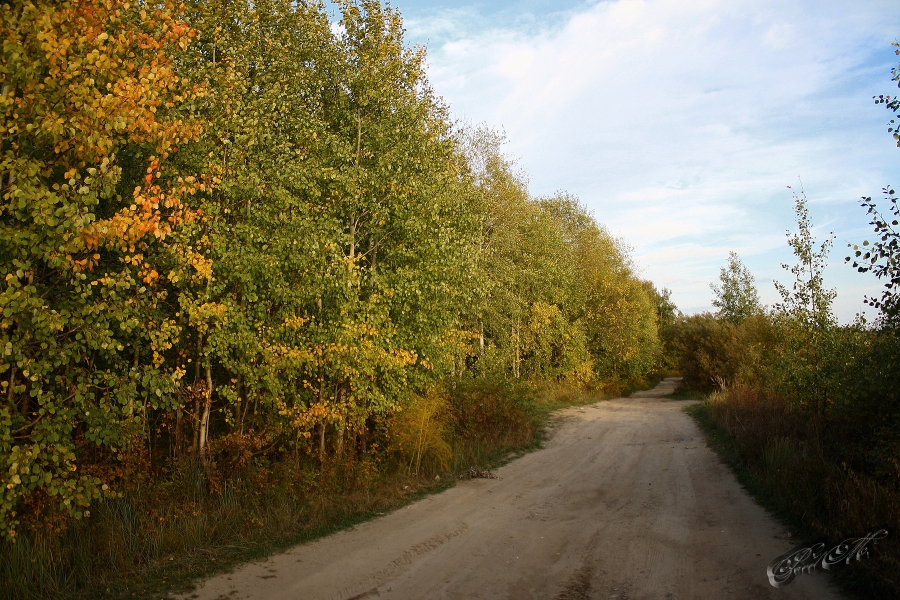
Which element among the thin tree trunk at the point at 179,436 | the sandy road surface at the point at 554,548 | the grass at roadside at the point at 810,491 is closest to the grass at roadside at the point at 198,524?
the sandy road surface at the point at 554,548

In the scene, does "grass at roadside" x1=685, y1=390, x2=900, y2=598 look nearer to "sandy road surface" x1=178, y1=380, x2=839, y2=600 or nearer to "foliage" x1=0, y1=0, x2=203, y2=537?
"sandy road surface" x1=178, y1=380, x2=839, y2=600

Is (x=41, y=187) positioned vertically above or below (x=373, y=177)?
below

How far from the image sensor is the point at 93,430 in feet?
24.7

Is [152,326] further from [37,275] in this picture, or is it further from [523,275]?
[523,275]

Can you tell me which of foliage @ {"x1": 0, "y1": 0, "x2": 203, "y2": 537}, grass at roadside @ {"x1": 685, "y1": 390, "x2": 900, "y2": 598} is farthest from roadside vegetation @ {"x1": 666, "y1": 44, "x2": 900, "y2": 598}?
foliage @ {"x1": 0, "y1": 0, "x2": 203, "y2": 537}

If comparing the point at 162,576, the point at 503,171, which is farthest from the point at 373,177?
the point at 503,171

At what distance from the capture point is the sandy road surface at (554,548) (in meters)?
6.62

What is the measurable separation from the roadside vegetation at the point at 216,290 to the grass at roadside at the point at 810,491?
6.08 m

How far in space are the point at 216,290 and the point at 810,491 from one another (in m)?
9.96

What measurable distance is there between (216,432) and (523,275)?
63.5 ft

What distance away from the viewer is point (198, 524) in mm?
8227

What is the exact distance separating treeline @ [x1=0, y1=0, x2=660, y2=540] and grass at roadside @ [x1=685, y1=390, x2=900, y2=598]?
701 centimetres

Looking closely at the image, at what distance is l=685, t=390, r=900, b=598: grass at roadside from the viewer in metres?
6.21

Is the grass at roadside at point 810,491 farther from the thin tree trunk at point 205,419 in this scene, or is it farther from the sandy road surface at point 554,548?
the thin tree trunk at point 205,419
